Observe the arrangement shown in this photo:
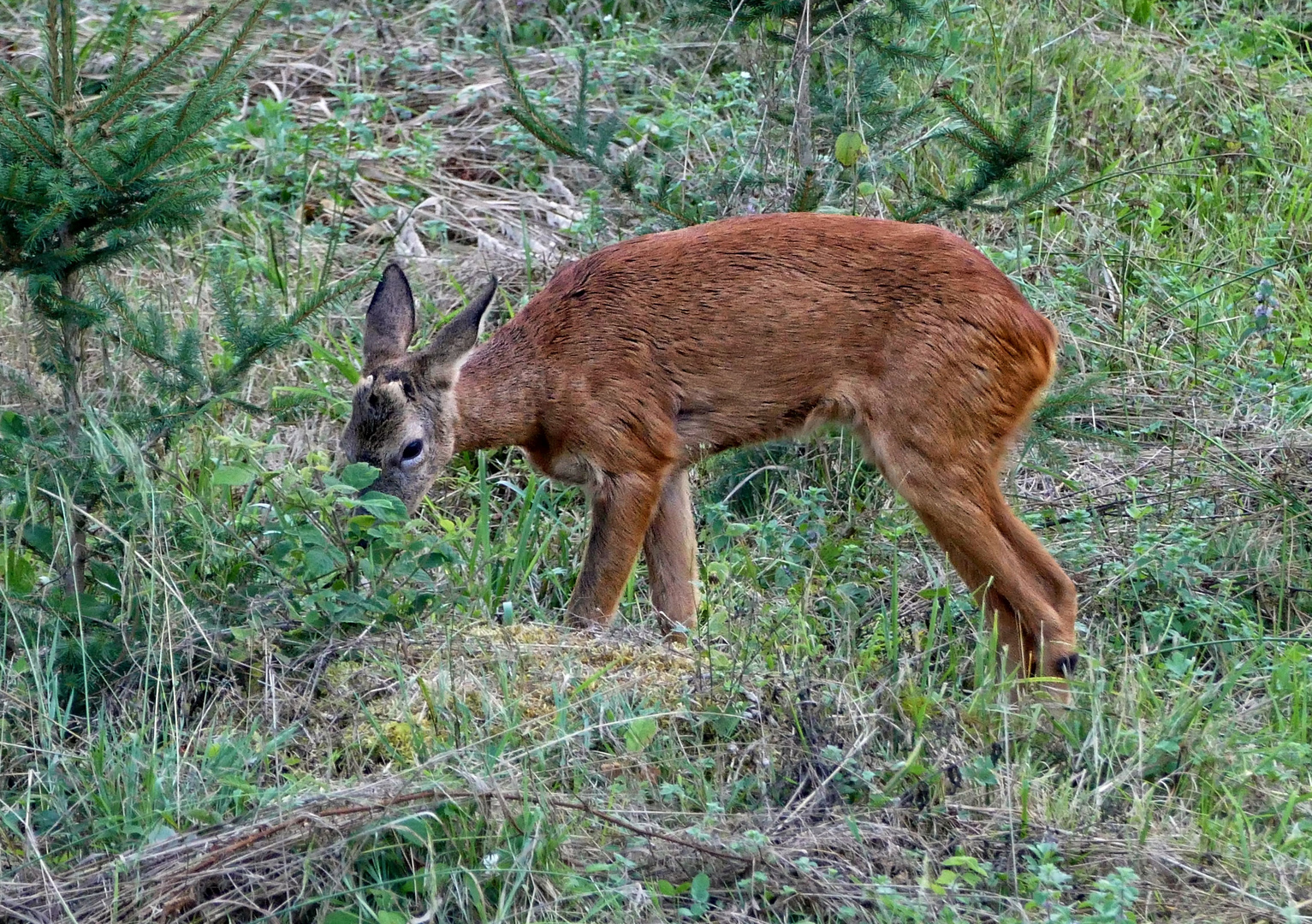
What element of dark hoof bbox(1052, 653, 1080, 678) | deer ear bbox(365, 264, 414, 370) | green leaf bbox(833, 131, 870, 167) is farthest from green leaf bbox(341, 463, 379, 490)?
dark hoof bbox(1052, 653, 1080, 678)

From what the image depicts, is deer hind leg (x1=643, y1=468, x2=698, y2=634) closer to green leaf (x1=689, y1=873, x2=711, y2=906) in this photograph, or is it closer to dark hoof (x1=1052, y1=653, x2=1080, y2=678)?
dark hoof (x1=1052, y1=653, x2=1080, y2=678)

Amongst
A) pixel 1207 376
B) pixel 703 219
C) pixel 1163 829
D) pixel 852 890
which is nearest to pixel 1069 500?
pixel 1207 376

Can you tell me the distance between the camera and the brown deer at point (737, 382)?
5.95m

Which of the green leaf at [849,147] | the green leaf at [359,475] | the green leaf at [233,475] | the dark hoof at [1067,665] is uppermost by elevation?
the green leaf at [849,147]

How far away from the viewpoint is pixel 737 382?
6250 millimetres

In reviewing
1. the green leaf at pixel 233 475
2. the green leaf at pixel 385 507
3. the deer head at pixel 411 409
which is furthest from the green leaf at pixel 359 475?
the deer head at pixel 411 409

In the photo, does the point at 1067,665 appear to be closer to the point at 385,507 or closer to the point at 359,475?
the point at 385,507

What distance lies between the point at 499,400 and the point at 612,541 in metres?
0.76

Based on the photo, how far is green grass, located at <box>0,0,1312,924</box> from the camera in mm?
4023

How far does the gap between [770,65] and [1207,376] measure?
8.47ft

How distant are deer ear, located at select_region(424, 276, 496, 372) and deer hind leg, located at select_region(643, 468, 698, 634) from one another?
101 centimetres

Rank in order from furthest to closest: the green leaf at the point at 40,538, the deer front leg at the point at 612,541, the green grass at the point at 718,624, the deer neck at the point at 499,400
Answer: the deer neck at the point at 499,400, the deer front leg at the point at 612,541, the green leaf at the point at 40,538, the green grass at the point at 718,624

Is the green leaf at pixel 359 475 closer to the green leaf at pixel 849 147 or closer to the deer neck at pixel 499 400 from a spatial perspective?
the deer neck at pixel 499 400

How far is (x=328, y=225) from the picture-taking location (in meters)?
8.79
